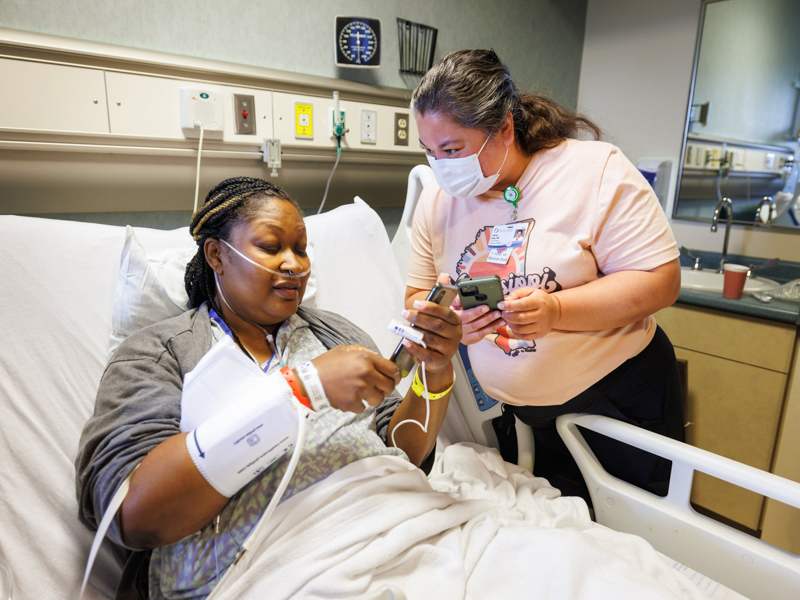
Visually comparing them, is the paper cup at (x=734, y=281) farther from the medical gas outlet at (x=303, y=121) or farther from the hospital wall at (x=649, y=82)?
the medical gas outlet at (x=303, y=121)

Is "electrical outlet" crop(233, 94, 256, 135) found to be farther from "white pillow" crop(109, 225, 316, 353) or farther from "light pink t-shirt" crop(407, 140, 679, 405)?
"light pink t-shirt" crop(407, 140, 679, 405)

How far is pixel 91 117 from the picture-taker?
151 centimetres

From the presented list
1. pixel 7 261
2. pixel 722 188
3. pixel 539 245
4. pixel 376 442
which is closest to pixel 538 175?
pixel 539 245

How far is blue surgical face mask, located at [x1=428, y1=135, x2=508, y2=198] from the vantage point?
49.8 inches

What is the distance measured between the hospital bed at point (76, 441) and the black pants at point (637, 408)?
61 mm

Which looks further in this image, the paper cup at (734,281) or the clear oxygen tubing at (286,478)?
the paper cup at (734,281)

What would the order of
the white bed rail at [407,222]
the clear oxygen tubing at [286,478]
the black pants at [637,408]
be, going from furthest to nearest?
1. the white bed rail at [407,222]
2. the black pants at [637,408]
3. the clear oxygen tubing at [286,478]

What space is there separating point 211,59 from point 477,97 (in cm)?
100

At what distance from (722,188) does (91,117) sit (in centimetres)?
282

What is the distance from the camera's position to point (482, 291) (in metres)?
1.06

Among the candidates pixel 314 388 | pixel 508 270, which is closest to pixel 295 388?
pixel 314 388

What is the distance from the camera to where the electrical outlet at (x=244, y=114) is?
69.0 inches

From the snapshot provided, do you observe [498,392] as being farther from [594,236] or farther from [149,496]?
[149,496]

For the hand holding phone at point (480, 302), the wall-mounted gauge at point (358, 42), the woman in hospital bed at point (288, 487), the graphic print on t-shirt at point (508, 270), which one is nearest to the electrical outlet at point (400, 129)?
the wall-mounted gauge at point (358, 42)
